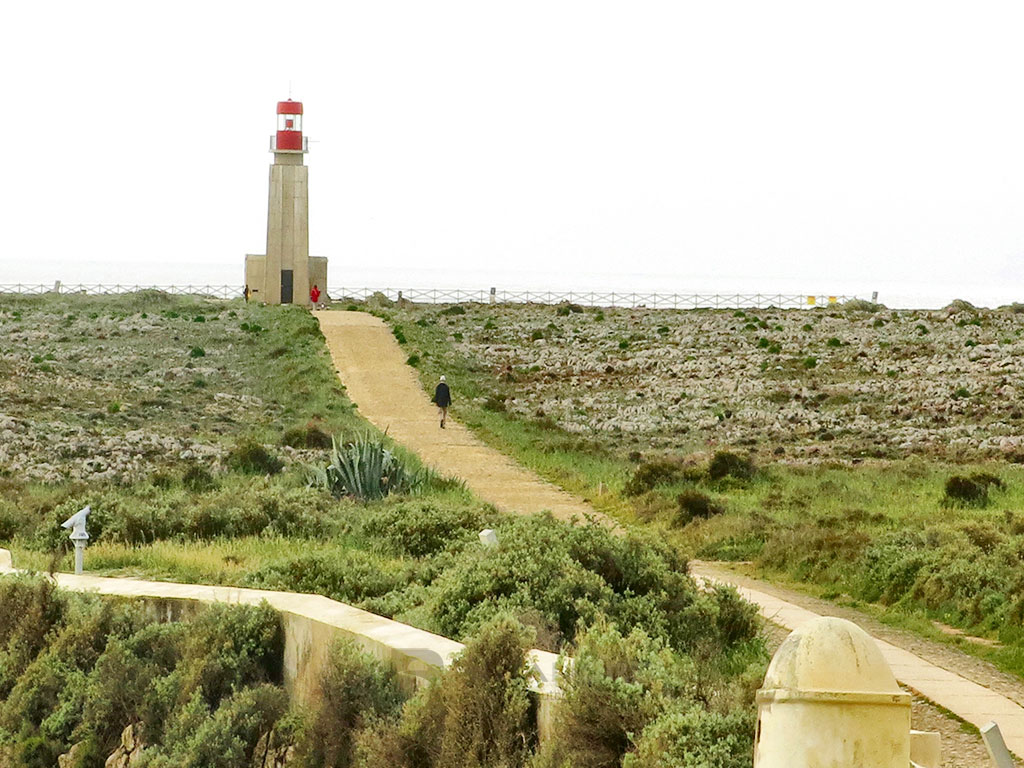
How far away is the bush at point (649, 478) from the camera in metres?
22.3

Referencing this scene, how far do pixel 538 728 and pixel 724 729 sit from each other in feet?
4.58

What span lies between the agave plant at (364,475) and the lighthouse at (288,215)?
1436 inches

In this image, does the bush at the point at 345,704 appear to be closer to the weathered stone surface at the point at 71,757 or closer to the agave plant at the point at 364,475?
the weathered stone surface at the point at 71,757

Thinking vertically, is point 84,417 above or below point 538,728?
below

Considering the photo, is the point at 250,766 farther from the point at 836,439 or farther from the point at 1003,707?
the point at 836,439

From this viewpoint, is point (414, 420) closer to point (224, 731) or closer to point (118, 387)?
point (118, 387)

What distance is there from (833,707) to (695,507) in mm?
14787

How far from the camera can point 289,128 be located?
2238 inches

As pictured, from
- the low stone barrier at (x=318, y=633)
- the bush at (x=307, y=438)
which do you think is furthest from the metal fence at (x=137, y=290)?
the low stone barrier at (x=318, y=633)

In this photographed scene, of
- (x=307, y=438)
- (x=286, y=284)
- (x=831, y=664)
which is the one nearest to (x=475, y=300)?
(x=286, y=284)

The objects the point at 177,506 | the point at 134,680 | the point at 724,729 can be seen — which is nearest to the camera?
the point at 724,729

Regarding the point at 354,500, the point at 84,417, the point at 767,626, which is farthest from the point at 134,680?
the point at 84,417

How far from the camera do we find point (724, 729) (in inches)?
251

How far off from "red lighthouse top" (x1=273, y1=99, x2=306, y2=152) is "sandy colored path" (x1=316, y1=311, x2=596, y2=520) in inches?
325
